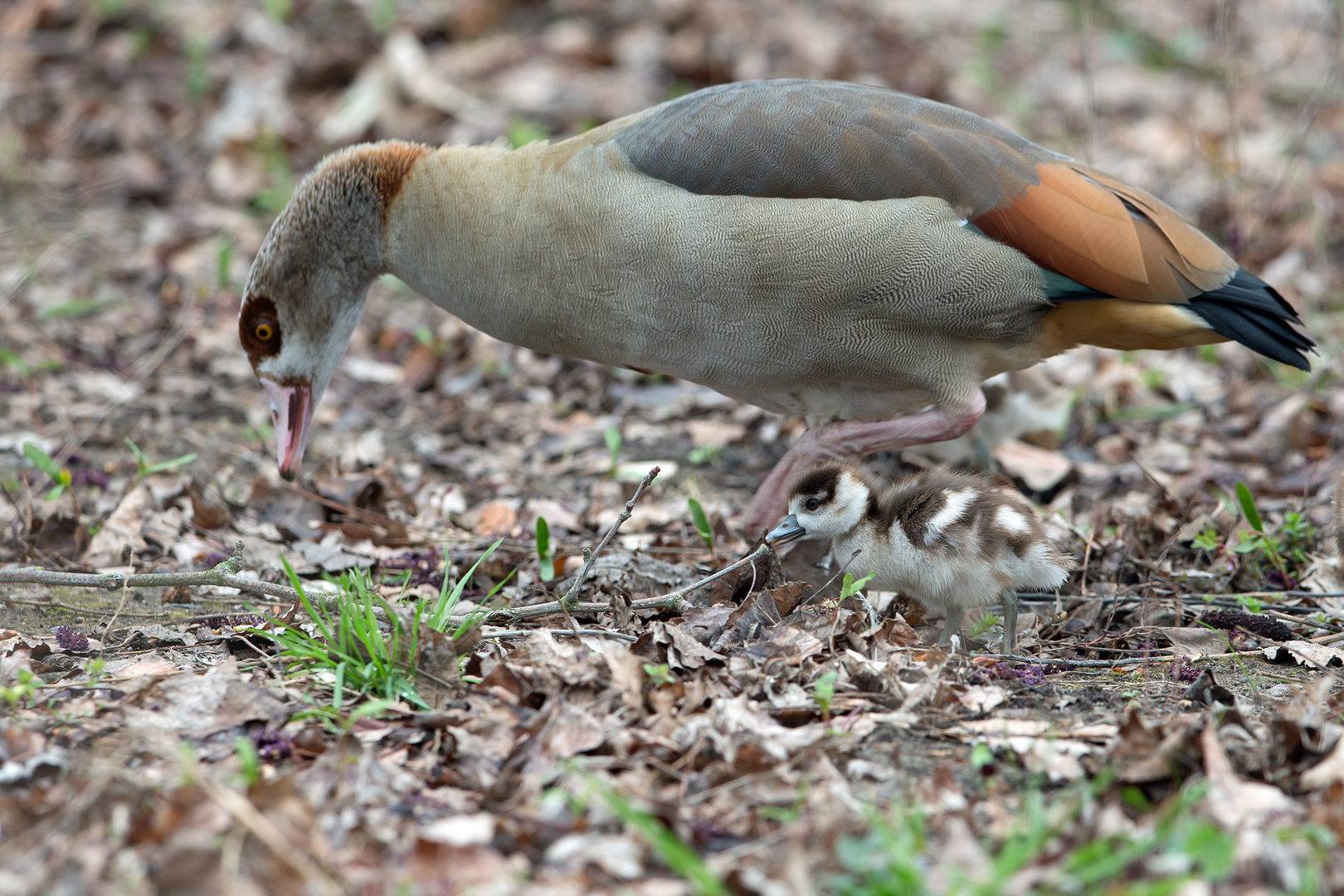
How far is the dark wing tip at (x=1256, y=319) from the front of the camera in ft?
15.2

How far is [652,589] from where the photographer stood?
4.59 meters

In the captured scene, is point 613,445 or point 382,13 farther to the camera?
point 382,13

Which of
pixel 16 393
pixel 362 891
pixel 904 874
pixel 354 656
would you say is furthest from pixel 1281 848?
pixel 16 393

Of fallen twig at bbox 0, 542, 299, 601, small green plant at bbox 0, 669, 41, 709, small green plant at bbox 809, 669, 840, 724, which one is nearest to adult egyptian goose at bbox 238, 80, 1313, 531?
fallen twig at bbox 0, 542, 299, 601

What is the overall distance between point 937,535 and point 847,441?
3.14ft

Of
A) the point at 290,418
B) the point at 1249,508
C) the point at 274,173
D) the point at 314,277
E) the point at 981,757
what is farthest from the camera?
the point at 274,173

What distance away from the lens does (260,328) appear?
541cm

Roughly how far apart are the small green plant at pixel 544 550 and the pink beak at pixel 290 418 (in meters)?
1.43

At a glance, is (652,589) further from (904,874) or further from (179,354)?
(179,354)

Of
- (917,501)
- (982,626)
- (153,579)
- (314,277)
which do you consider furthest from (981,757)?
(314,277)

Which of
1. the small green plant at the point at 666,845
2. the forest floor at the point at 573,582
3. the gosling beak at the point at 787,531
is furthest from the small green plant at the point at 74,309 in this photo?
the small green plant at the point at 666,845

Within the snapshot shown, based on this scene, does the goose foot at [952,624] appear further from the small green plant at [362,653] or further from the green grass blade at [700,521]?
the small green plant at [362,653]

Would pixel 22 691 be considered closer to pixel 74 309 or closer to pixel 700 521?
pixel 700 521

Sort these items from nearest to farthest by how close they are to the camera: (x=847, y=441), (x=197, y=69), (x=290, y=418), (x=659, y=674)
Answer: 1. (x=659, y=674)
2. (x=847, y=441)
3. (x=290, y=418)
4. (x=197, y=69)
